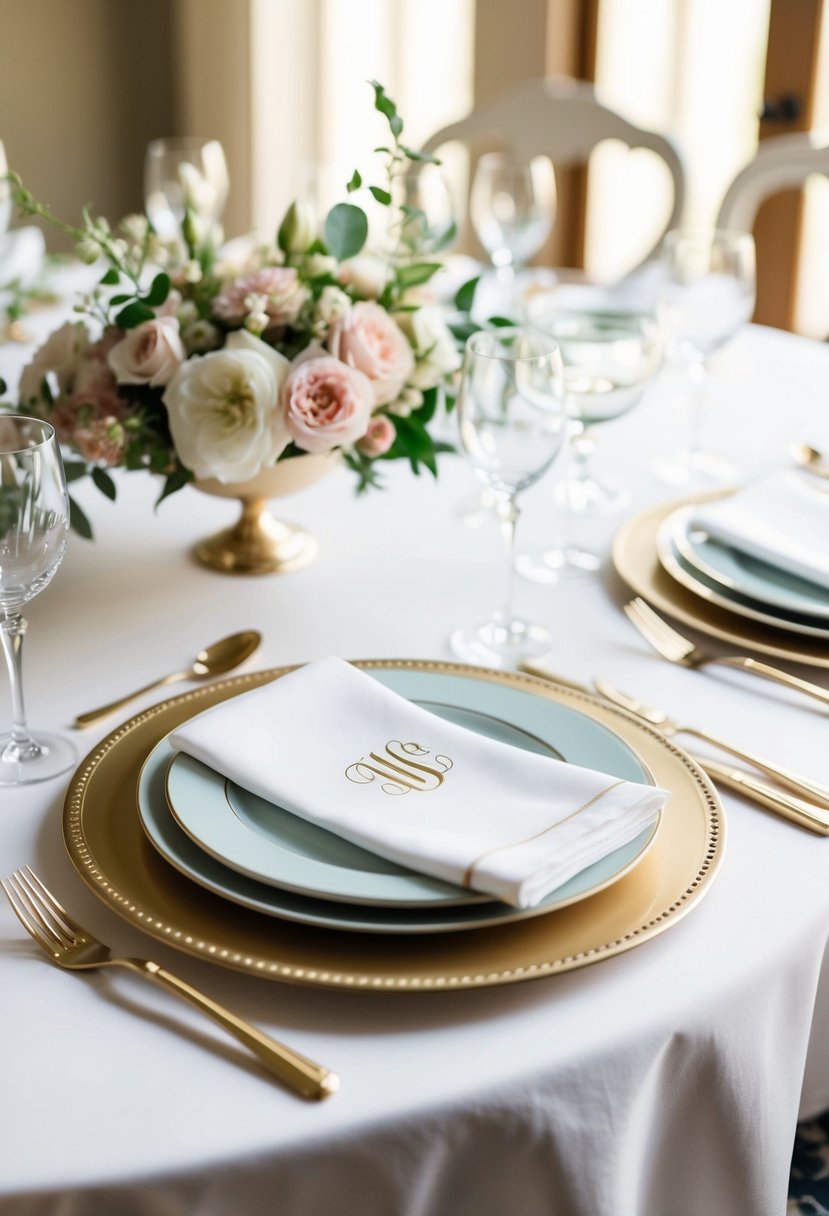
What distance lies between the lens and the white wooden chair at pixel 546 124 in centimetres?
239

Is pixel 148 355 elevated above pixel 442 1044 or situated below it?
above

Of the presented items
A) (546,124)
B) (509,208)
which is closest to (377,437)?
(509,208)

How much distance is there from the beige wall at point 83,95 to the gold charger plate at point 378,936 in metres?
3.88

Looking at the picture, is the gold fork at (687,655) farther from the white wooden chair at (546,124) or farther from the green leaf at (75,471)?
the white wooden chair at (546,124)

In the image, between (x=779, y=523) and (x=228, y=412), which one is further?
(x=779, y=523)

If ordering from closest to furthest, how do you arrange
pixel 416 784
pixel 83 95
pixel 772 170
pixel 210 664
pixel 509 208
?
1. pixel 416 784
2. pixel 210 664
3. pixel 509 208
4. pixel 772 170
5. pixel 83 95

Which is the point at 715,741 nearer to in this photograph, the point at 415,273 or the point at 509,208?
the point at 415,273

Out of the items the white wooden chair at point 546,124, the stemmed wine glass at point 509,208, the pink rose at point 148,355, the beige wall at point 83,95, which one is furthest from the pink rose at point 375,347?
the beige wall at point 83,95

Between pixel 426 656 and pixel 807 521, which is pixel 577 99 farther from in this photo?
pixel 426 656

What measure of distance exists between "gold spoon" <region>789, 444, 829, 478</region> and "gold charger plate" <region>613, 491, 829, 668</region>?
0.71 ft

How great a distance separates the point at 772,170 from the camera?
210cm

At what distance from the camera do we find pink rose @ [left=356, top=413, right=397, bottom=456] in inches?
43.2

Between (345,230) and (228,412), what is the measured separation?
0.20 meters

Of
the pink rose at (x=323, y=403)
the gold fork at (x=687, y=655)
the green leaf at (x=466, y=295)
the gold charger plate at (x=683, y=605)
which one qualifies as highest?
the green leaf at (x=466, y=295)
